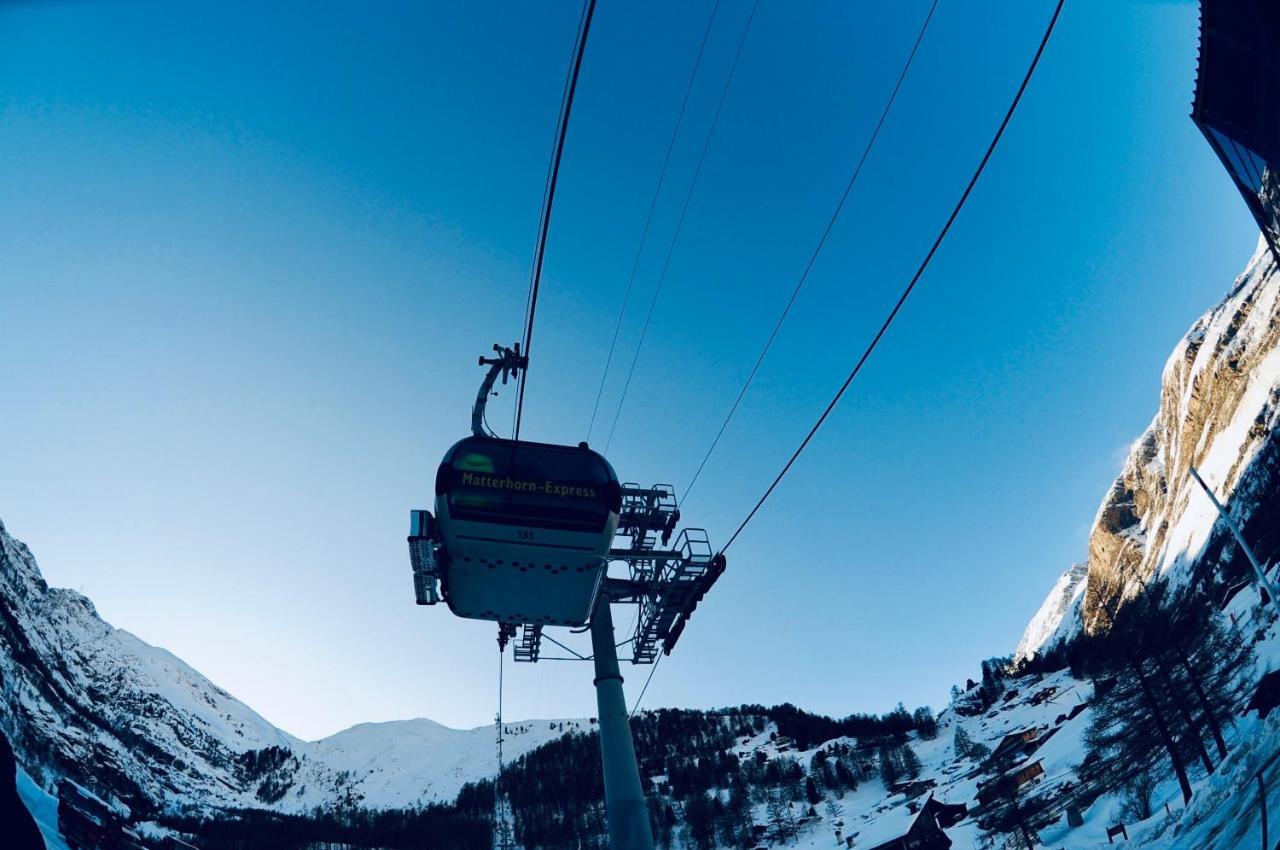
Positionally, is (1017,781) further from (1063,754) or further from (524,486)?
(524,486)

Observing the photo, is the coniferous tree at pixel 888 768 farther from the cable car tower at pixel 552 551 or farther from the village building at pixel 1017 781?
the cable car tower at pixel 552 551

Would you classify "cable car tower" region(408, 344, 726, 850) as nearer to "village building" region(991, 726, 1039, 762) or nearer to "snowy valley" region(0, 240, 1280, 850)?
"snowy valley" region(0, 240, 1280, 850)

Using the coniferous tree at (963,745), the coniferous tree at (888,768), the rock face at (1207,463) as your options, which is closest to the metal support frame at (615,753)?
the rock face at (1207,463)

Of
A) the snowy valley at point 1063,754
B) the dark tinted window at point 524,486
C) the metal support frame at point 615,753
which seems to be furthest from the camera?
the snowy valley at point 1063,754

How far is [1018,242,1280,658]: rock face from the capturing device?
9838 cm

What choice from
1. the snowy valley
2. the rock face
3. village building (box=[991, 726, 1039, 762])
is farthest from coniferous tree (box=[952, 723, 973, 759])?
the rock face

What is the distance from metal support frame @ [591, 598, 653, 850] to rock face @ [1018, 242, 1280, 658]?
2940 inches

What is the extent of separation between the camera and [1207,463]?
125062 mm

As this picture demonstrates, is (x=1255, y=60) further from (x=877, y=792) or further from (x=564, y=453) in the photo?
(x=877, y=792)

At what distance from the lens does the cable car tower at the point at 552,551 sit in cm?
1017

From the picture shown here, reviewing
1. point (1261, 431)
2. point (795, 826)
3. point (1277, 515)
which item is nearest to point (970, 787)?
point (795, 826)

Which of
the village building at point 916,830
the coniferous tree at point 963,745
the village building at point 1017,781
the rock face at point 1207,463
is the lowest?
the village building at point 916,830

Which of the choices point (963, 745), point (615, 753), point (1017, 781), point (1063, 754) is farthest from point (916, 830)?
point (615, 753)

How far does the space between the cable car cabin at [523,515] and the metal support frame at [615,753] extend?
1.60 m
